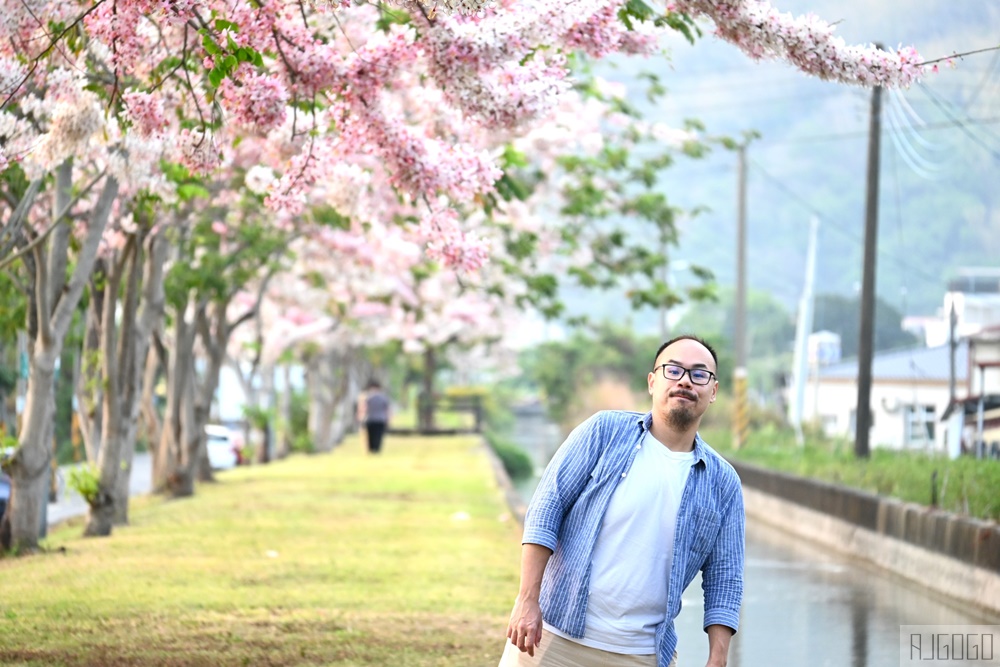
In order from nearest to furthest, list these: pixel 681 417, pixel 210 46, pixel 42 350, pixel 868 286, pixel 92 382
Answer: pixel 681 417 → pixel 210 46 → pixel 42 350 → pixel 92 382 → pixel 868 286

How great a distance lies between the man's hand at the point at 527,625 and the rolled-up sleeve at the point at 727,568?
0.58 m

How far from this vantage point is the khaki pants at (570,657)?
16.2 feet

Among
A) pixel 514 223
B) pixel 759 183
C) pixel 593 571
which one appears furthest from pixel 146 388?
pixel 759 183

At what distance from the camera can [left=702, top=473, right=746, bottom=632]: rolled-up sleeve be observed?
5164 millimetres

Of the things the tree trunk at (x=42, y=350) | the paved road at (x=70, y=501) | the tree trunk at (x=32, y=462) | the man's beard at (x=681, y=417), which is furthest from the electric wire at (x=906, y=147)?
the man's beard at (x=681, y=417)

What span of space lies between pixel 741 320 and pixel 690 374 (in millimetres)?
34391

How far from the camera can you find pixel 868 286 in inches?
981

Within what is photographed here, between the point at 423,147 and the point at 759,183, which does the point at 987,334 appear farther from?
the point at 759,183

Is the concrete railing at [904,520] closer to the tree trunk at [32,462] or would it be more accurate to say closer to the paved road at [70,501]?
the tree trunk at [32,462]

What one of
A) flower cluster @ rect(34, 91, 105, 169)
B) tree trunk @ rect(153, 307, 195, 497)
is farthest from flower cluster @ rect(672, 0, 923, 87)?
tree trunk @ rect(153, 307, 195, 497)

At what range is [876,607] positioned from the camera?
46.0ft

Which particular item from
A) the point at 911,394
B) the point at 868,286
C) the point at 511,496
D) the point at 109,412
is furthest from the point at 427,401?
the point at 109,412

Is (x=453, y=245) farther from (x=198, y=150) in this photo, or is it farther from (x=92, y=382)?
(x=92, y=382)

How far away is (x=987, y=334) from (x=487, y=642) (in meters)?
17.0
